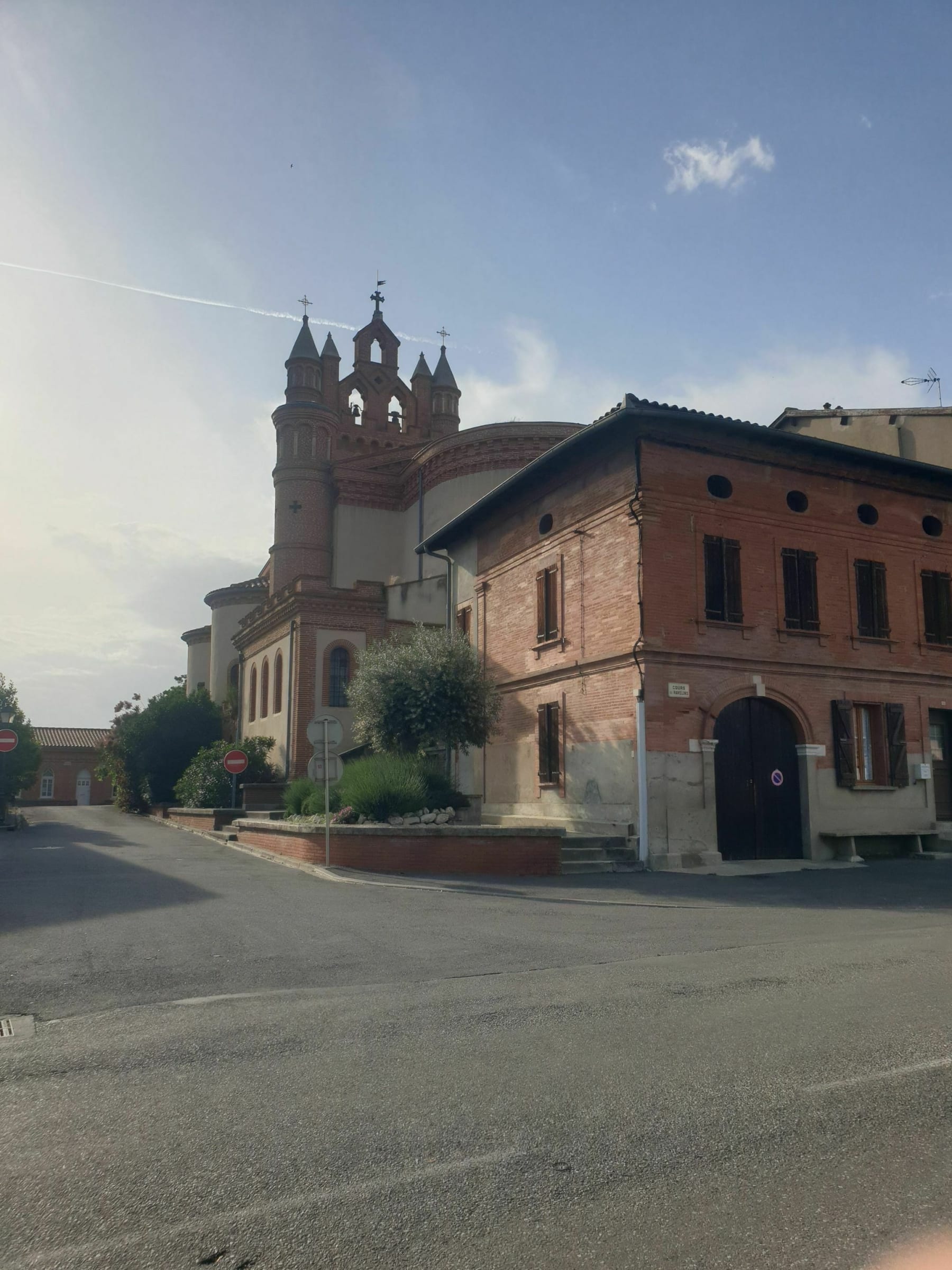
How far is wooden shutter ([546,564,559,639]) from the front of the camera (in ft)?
67.0

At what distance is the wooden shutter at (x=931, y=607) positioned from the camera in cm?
2069

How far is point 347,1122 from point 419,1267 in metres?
1.26

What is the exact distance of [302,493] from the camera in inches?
Answer: 1655

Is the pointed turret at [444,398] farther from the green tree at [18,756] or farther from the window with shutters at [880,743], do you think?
the window with shutters at [880,743]

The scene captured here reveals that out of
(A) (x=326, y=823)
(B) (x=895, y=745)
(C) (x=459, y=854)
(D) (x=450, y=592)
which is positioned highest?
(D) (x=450, y=592)

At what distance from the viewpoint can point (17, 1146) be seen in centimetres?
389

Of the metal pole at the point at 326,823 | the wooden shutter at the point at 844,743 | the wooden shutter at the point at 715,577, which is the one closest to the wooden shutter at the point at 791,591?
the wooden shutter at the point at 715,577

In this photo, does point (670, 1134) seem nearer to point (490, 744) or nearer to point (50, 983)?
point (50, 983)

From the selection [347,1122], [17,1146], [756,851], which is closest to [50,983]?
[17,1146]

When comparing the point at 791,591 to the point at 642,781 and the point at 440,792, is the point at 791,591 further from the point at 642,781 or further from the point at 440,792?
the point at 440,792

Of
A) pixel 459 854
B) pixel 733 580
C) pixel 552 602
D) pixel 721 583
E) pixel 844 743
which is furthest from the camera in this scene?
pixel 552 602

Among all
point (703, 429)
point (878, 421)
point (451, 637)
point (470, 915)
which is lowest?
point (470, 915)

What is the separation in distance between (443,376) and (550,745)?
35.8m

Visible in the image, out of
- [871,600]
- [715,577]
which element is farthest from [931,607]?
[715,577]
